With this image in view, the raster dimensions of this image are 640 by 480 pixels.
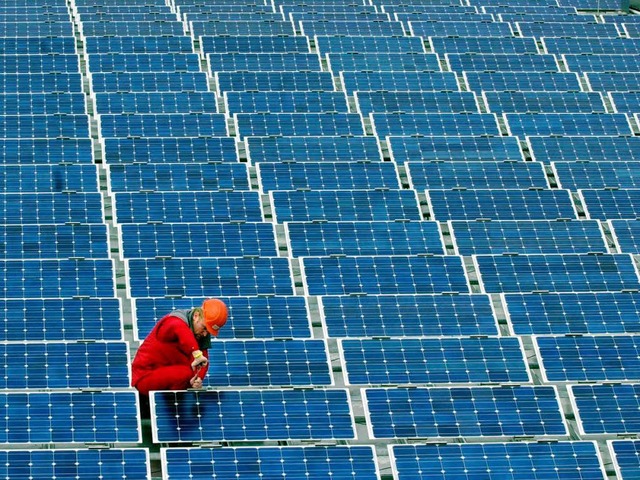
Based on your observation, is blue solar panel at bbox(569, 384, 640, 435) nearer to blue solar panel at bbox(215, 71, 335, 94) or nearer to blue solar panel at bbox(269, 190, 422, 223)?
blue solar panel at bbox(269, 190, 422, 223)

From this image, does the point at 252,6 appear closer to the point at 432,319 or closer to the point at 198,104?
the point at 198,104

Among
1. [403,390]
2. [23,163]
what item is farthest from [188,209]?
[403,390]

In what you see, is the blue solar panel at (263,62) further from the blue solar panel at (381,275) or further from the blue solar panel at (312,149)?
the blue solar panel at (381,275)

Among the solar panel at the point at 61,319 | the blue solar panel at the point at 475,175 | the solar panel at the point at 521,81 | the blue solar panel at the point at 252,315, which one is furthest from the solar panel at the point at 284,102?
the solar panel at the point at 61,319

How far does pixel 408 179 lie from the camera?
29.4 m

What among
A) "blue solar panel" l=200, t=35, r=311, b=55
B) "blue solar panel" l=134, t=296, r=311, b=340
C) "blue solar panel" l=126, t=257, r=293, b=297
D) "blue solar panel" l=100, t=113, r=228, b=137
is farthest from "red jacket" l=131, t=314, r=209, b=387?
"blue solar panel" l=200, t=35, r=311, b=55

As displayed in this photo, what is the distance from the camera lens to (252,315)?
72.6ft

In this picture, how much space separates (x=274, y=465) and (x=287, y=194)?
10.5 m

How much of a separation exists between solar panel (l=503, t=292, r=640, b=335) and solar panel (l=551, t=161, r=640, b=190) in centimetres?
717

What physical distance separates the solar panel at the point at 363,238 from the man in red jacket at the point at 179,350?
6226 millimetres

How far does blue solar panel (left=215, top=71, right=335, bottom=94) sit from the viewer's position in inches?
1393

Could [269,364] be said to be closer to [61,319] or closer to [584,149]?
[61,319]

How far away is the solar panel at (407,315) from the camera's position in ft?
73.3

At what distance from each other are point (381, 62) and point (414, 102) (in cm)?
382
